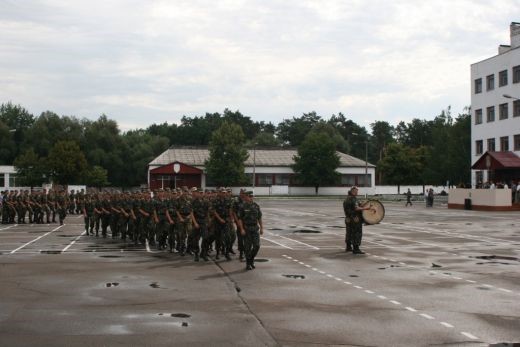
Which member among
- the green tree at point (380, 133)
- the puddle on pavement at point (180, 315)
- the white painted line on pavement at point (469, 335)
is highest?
the green tree at point (380, 133)

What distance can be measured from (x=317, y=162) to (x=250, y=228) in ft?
255

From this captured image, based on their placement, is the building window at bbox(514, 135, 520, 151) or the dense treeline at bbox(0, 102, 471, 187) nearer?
the building window at bbox(514, 135, 520, 151)

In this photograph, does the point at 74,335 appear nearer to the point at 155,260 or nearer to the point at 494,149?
the point at 155,260

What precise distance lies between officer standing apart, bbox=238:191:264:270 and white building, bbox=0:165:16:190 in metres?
80.6

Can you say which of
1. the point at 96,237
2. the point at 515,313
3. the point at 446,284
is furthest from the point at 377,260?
the point at 96,237

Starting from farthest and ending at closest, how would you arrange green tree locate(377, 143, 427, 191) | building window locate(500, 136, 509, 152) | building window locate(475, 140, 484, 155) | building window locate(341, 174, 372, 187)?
green tree locate(377, 143, 427, 191) < building window locate(341, 174, 372, 187) < building window locate(475, 140, 484, 155) < building window locate(500, 136, 509, 152)

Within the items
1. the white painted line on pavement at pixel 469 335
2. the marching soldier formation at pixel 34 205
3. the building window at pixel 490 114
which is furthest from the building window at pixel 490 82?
the white painted line on pavement at pixel 469 335

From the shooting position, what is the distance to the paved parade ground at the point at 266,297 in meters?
8.35

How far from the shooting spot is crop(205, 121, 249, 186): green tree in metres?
84.7

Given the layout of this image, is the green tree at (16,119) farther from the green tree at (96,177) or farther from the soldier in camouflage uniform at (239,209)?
the soldier in camouflage uniform at (239,209)

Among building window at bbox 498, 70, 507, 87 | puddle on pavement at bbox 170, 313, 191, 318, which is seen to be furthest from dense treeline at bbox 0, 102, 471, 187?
puddle on pavement at bbox 170, 313, 191, 318

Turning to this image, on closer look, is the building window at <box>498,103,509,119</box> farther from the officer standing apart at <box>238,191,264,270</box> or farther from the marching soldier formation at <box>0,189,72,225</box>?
the officer standing apart at <box>238,191,264,270</box>

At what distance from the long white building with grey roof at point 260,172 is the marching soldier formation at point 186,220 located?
201 ft

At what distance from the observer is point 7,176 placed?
89688 mm
